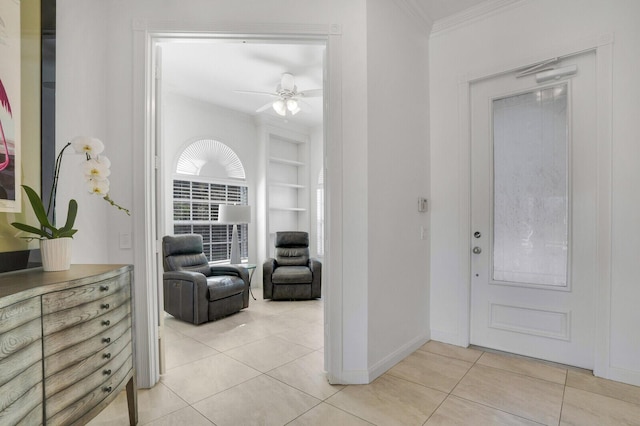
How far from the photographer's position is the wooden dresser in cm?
108

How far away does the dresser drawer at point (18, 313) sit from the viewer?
104 centimetres

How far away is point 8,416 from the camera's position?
1.04 m

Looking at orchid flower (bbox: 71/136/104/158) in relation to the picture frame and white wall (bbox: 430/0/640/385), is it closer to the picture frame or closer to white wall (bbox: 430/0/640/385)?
the picture frame

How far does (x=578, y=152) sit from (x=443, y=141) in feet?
3.44

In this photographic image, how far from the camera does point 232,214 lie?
486 centimetres

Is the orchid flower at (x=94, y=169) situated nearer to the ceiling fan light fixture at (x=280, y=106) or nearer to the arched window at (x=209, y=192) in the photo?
the ceiling fan light fixture at (x=280, y=106)

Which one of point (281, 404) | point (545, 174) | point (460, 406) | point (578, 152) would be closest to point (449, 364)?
point (460, 406)

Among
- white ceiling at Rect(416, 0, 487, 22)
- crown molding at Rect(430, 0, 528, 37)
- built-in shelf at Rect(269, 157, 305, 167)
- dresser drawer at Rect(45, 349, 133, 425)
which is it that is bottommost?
dresser drawer at Rect(45, 349, 133, 425)

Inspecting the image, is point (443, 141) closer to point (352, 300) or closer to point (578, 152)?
point (578, 152)

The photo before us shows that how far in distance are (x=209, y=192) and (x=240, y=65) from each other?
219cm

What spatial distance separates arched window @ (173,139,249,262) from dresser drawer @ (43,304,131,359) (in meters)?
3.37

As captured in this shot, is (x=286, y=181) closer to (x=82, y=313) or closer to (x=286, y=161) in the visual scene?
(x=286, y=161)

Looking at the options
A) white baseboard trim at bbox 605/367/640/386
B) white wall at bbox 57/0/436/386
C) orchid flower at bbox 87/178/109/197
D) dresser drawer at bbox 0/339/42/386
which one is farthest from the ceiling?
white baseboard trim at bbox 605/367/640/386

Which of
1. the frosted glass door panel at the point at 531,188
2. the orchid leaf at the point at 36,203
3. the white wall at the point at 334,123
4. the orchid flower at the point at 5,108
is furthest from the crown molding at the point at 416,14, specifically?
the orchid leaf at the point at 36,203
